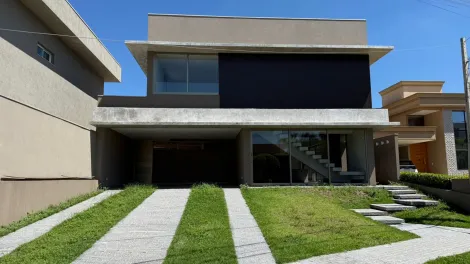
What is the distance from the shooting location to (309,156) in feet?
47.5

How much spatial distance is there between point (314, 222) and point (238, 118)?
6.24 meters

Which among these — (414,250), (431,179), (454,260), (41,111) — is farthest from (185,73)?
(454,260)

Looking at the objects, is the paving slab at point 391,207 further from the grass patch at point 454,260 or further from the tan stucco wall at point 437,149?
the tan stucco wall at point 437,149

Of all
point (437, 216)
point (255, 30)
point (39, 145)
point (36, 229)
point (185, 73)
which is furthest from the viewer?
point (255, 30)

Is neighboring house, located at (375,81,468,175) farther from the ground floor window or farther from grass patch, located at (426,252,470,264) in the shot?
grass patch, located at (426,252,470,264)

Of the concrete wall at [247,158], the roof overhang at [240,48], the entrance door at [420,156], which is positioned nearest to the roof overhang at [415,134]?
the entrance door at [420,156]

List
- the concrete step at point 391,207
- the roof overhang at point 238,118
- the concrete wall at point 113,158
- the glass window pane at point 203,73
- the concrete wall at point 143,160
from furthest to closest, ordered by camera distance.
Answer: the concrete wall at point 143,160 → the glass window pane at point 203,73 → the concrete wall at point 113,158 → the roof overhang at point 238,118 → the concrete step at point 391,207

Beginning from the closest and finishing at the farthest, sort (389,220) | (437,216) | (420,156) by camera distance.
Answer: (389,220), (437,216), (420,156)

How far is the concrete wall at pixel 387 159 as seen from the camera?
14906mm

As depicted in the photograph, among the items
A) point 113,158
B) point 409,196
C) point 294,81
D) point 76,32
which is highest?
point 76,32

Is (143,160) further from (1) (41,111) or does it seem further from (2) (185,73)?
(1) (41,111)

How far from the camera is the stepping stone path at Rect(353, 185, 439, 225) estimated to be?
32.5ft

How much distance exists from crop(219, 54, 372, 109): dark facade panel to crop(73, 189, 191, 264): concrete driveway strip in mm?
5566

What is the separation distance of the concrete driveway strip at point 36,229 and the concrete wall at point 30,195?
0.52 metres
